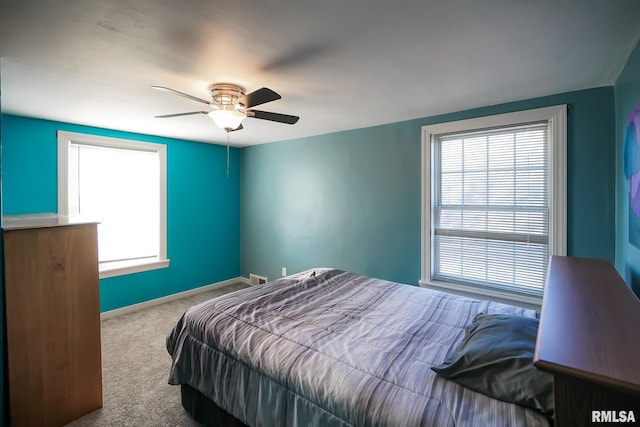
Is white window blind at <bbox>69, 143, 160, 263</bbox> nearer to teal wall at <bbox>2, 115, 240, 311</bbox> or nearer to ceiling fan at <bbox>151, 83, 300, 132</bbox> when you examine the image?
teal wall at <bbox>2, 115, 240, 311</bbox>

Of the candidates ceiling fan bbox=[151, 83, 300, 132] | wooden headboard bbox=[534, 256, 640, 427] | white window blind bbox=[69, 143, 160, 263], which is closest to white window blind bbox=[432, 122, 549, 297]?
wooden headboard bbox=[534, 256, 640, 427]

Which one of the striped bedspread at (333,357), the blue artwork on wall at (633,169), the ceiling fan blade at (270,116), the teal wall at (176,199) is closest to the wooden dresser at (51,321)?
the striped bedspread at (333,357)

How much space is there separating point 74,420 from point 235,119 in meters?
2.29

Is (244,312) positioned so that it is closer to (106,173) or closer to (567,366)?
(567,366)

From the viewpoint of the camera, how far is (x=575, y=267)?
1527 mm

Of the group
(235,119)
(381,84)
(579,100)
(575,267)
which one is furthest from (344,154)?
(575,267)

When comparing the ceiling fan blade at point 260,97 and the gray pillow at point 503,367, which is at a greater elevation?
the ceiling fan blade at point 260,97

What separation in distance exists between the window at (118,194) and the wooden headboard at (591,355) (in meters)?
4.03

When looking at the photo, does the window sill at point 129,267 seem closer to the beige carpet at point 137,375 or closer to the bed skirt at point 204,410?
the beige carpet at point 137,375

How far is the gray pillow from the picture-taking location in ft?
3.32

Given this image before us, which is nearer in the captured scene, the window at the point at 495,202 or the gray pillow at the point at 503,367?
the gray pillow at the point at 503,367

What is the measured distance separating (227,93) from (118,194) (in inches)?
98.3

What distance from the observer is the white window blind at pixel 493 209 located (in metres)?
2.52

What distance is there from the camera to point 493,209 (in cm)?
272
